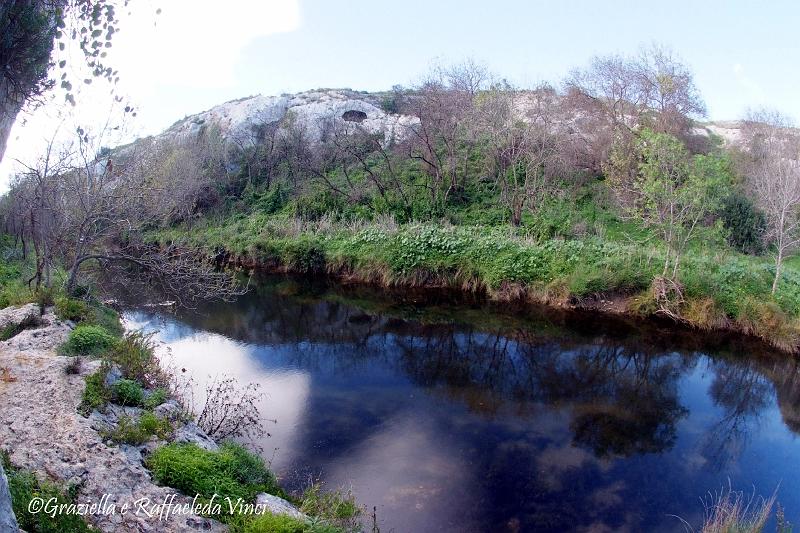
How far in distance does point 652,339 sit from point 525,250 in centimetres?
508

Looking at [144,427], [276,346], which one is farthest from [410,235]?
[144,427]

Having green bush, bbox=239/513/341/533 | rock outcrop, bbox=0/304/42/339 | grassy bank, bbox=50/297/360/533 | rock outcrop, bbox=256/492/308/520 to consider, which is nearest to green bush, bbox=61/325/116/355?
grassy bank, bbox=50/297/360/533

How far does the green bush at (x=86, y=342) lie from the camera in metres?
8.05

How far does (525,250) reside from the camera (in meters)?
17.5

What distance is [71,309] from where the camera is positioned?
10.0 metres

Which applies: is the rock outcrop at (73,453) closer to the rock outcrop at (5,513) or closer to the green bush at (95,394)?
the green bush at (95,394)

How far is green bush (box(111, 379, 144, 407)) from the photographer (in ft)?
22.2

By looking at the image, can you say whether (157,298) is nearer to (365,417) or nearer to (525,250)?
(365,417)

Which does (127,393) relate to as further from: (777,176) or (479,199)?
(479,199)

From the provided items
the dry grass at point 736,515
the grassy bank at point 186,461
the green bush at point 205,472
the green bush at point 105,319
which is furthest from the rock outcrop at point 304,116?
the green bush at point 205,472

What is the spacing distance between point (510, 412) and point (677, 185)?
8638 millimetres

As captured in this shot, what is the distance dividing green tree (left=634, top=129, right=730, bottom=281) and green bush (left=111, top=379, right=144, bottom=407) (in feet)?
41.0

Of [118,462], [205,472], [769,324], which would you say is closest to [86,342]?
[118,462]

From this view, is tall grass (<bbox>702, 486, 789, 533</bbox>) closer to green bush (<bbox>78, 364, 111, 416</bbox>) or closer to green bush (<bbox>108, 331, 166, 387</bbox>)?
green bush (<bbox>78, 364, 111, 416</bbox>)
